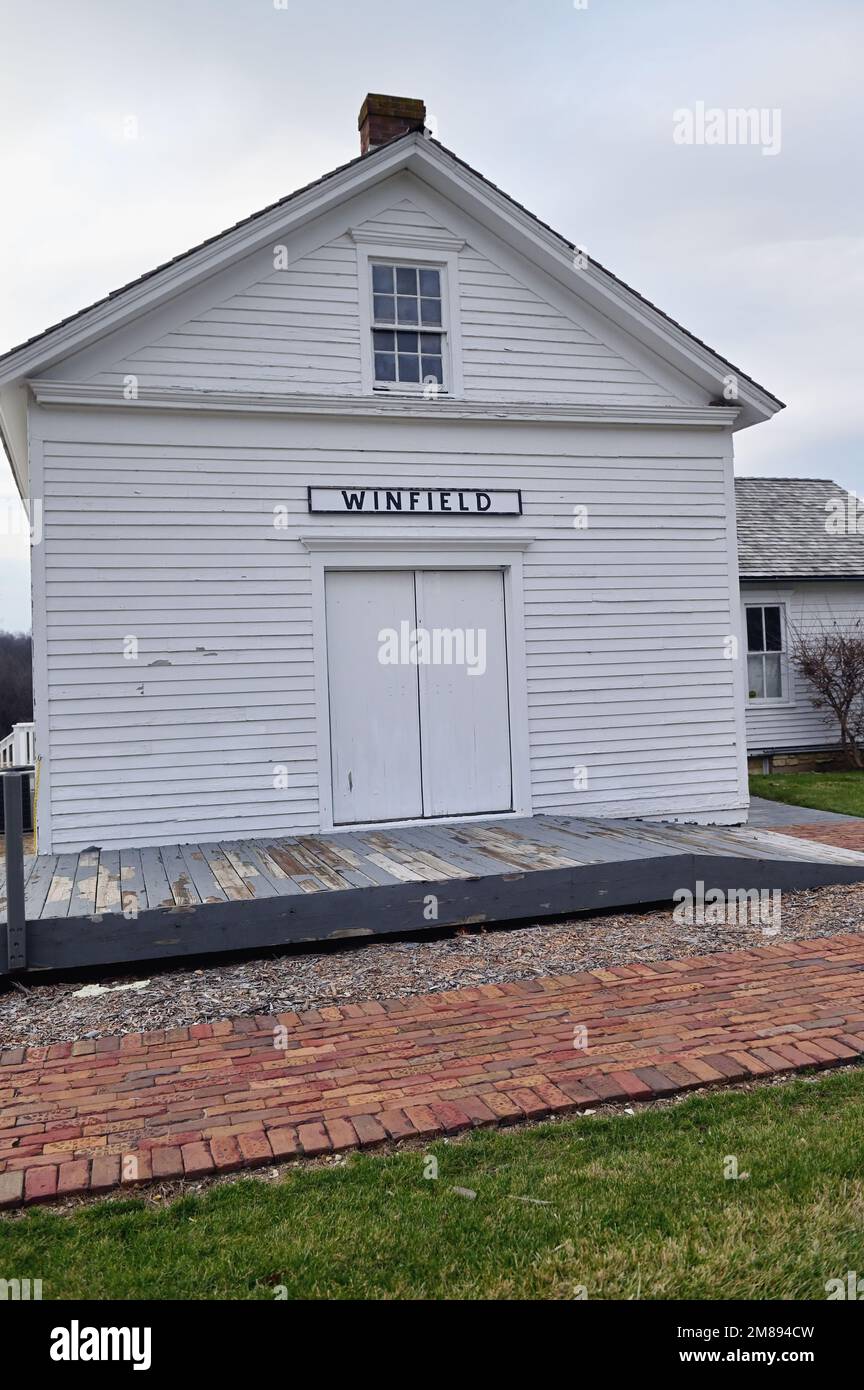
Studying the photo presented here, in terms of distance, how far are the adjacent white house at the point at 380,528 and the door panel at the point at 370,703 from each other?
0.02 metres

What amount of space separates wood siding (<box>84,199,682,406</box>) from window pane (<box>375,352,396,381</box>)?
26 cm

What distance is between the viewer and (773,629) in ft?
63.3

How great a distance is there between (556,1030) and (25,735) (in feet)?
44.2

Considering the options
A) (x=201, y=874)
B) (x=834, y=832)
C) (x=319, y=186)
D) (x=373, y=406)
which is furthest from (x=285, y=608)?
(x=834, y=832)

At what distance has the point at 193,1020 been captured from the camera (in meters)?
5.62

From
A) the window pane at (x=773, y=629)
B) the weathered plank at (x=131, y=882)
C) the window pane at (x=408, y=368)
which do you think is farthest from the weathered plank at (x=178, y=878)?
the window pane at (x=773, y=629)

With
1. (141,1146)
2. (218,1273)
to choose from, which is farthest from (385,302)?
(218,1273)

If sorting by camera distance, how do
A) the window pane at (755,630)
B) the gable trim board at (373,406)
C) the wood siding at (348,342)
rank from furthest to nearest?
1. the window pane at (755,630)
2. the wood siding at (348,342)
3. the gable trim board at (373,406)

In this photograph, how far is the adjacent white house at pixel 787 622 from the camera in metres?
19.0

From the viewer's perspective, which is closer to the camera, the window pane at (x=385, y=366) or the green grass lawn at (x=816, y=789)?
the window pane at (x=385, y=366)

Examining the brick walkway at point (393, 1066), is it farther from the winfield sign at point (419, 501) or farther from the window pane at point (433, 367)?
the window pane at point (433, 367)

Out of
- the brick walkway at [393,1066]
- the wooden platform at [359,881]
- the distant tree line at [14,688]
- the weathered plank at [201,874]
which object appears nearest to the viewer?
the brick walkway at [393,1066]

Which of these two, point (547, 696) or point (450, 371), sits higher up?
point (450, 371)
